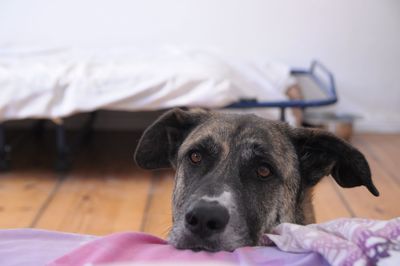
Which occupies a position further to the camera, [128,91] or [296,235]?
→ [128,91]

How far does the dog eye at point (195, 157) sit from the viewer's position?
1.59 meters

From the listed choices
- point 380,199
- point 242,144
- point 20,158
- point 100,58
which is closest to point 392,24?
point 380,199

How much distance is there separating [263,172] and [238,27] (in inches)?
135

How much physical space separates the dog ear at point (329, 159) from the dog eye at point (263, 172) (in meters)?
0.16

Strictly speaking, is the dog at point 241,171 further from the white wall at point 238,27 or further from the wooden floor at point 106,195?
the white wall at point 238,27

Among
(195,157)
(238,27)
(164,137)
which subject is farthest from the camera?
(238,27)

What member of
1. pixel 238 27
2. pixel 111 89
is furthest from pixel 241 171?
pixel 238 27

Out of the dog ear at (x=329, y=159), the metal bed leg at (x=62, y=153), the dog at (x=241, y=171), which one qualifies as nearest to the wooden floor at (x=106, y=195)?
the metal bed leg at (x=62, y=153)

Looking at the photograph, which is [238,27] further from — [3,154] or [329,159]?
[329,159]

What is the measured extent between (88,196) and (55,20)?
2.22 m

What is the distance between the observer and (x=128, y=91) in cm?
326

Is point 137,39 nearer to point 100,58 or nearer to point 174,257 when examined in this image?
point 100,58

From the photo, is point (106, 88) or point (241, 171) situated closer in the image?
point (241, 171)

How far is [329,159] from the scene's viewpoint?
1.62m
